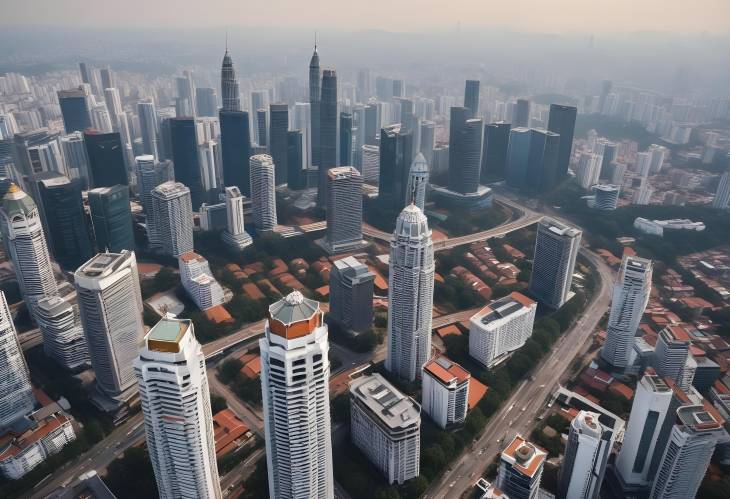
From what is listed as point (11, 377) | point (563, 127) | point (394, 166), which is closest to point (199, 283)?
point (11, 377)

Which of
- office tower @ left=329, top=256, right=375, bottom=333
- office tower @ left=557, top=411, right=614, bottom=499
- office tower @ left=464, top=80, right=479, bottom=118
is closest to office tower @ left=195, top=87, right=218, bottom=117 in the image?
office tower @ left=464, top=80, right=479, bottom=118

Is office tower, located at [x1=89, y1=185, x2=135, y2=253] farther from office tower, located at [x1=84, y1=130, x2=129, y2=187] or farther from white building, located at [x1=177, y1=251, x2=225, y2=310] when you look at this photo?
office tower, located at [x1=84, y1=130, x2=129, y2=187]

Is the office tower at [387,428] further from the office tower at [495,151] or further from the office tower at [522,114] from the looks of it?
the office tower at [522,114]

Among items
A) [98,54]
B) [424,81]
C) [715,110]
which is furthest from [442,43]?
[98,54]

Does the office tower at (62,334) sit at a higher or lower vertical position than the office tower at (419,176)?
lower

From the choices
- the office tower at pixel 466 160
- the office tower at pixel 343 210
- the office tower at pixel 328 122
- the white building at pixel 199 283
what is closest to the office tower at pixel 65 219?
the white building at pixel 199 283

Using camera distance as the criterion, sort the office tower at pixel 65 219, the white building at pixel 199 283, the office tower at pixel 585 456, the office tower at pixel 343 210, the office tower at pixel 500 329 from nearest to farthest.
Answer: the office tower at pixel 585 456
the office tower at pixel 500 329
the white building at pixel 199 283
the office tower at pixel 65 219
the office tower at pixel 343 210

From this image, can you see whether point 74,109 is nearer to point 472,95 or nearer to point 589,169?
point 472,95
